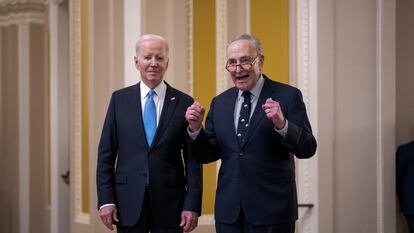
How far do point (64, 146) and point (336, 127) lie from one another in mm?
2788

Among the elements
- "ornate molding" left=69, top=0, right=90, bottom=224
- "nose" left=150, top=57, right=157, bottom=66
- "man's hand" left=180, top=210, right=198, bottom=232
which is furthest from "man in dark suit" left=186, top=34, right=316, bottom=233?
"ornate molding" left=69, top=0, right=90, bottom=224

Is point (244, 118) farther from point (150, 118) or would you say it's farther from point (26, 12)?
point (26, 12)

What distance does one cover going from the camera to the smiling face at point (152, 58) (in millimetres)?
2326

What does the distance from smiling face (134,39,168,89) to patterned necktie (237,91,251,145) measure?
0.43 metres

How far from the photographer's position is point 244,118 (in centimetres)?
213

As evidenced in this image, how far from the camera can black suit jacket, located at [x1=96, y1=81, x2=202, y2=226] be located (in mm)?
2328

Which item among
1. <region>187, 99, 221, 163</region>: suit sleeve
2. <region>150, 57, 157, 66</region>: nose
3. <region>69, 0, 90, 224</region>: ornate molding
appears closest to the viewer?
<region>187, 99, 221, 163</region>: suit sleeve

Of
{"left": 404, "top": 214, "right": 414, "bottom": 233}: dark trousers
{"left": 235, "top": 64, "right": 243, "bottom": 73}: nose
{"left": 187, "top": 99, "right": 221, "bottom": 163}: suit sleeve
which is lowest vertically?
{"left": 404, "top": 214, "right": 414, "bottom": 233}: dark trousers

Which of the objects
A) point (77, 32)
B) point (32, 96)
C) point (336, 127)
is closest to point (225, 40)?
point (336, 127)

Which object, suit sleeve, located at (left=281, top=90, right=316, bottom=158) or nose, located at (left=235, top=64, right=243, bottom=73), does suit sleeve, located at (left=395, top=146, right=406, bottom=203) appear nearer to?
suit sleeve, located at (left=281, top=90, right=316, bottom=158)

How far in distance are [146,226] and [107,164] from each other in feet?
1.11

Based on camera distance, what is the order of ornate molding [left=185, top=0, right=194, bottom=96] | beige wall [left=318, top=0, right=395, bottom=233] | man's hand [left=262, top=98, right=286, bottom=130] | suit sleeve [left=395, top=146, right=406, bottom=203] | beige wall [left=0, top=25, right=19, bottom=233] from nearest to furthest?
1. man's hand [left=262, top=98, right=286, bottom=130]
2. beige wall [left=318, top=0, right=395, bottom=233]
3. suit sleeve [left=395, top=146, right=406, bottom=203]
4. ornate molding [left=185, top=0, right=194, bottom=96]
5. beige wall [left=0, top=25, right=19, bottom=233]

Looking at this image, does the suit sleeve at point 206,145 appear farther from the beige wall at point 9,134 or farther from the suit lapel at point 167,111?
the beige wall at point 9,134

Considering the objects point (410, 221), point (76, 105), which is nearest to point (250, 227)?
point (410, 221)
